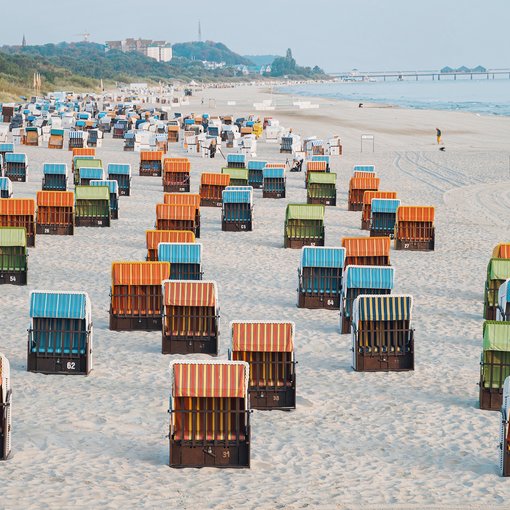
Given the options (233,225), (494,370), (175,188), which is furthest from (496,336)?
(175,188)

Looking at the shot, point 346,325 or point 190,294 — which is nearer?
point 190,294

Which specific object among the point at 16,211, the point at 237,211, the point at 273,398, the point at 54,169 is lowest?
the point at 273,398

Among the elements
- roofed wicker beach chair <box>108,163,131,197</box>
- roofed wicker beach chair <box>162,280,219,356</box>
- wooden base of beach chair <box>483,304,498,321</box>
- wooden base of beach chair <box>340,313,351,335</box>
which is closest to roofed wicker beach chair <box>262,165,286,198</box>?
roofed wicker beach chair <box>108,163,131,197</box>

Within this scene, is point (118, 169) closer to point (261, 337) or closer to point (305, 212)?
point (305, 212)

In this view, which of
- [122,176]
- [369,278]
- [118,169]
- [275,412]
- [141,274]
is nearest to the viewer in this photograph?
[275,412]

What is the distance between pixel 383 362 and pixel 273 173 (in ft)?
61.8

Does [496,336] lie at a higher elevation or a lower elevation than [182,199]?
lower

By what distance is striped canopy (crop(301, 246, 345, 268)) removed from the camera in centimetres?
1848

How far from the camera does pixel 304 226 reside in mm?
24297

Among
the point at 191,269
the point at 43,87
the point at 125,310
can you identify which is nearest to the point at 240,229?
the point at 191,269

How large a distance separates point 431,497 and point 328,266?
829 centimetres

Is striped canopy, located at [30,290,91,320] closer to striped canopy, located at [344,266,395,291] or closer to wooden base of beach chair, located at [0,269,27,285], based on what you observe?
striped canopy, located at [344,266,395,291]

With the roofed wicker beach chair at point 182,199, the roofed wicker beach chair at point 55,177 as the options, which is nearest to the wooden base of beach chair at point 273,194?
the roofed wicker beach chair at point 55,177

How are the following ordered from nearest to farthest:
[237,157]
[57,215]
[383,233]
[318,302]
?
[318,302] < [57,215] < [383,233] < [237,157]
